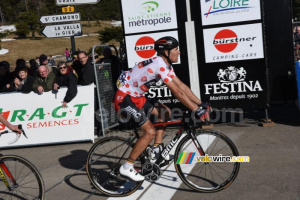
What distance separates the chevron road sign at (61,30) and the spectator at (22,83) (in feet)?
5.90

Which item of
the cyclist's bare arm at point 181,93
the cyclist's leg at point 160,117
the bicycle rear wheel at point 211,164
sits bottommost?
the bicycle rear wheel at point 211,164

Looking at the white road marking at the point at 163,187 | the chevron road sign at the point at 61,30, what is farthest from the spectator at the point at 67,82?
the white road marking at the point at 163,187

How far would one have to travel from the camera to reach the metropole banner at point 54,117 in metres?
8.55

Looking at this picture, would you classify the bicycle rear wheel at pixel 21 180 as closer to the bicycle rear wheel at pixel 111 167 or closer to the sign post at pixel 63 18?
the bicycle rear wheel at pixel 111 167

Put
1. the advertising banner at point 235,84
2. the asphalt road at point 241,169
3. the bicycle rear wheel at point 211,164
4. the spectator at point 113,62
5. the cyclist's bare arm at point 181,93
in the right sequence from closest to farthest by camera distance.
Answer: the cyclist's bare arm at point 181,93 → the bicycle rear wheel at point 211,164 → the asphalt road at point 241,169 → the advertising banner at point 235,84 → the spectator at point 113,62

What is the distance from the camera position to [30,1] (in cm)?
12900

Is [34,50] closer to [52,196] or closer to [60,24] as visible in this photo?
[60,24]

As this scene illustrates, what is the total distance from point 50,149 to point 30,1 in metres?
132

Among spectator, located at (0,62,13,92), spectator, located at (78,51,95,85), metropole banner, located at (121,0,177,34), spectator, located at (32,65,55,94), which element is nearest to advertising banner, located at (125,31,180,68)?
metropole banner, located at (121,0,177,34)

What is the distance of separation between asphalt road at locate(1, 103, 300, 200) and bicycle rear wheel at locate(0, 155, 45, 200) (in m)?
0.71

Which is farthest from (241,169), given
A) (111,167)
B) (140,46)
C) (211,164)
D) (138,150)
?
(140,46)

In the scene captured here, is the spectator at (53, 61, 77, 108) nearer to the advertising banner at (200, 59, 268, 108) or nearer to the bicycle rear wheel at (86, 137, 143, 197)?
the advertising banner at (200, 59, 268, 108)

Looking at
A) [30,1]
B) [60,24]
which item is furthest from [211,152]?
A: [30,1]

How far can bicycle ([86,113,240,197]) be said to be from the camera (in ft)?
15.7
